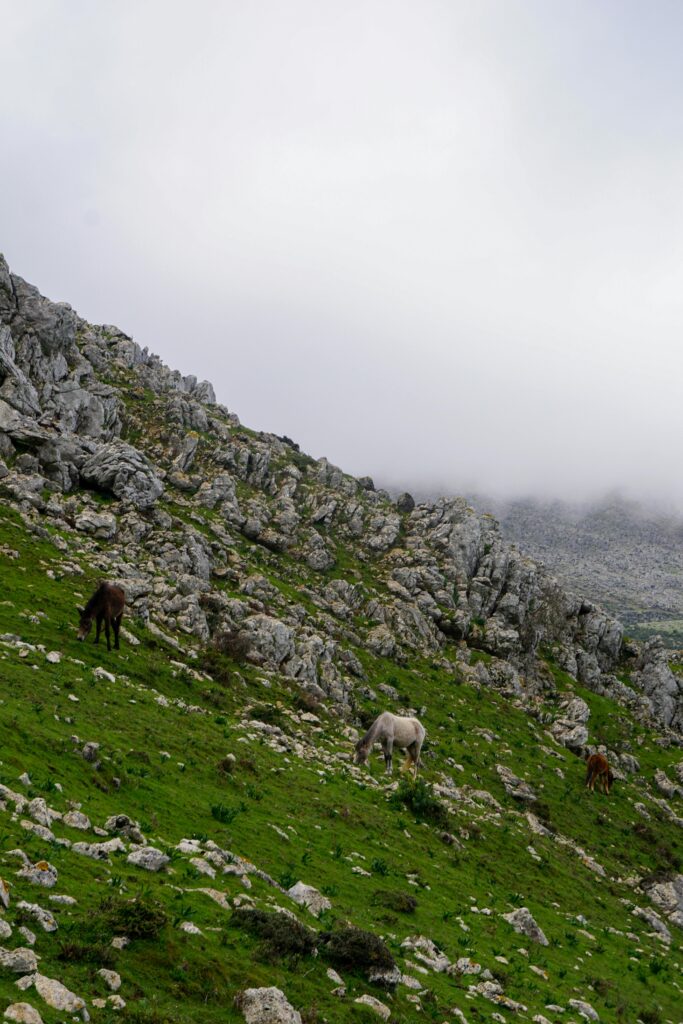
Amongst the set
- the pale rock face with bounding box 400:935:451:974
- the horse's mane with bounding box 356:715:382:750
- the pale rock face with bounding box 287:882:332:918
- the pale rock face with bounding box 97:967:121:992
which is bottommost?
the horse's mane with bounding box 356:715:382:750

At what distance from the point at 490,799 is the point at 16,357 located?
5894 centimetres

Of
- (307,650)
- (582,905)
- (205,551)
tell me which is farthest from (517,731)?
(205,551)

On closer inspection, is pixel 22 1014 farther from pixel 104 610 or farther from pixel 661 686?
pixel 661 686

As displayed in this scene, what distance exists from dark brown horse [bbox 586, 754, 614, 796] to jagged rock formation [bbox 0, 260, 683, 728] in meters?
15.8

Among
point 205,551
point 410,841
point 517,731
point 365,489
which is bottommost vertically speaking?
A: point 517,731

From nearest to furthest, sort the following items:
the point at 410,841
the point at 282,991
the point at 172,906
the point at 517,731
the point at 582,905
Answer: the point at 282,991 < the point at 172,906 < the point at 410,841 < the point at 582,905 < the point at 517,731

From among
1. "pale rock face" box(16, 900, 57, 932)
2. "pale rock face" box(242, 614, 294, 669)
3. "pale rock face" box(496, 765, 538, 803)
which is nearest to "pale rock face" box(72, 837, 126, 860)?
"pale rock face" box(16, 900, 57, 932)

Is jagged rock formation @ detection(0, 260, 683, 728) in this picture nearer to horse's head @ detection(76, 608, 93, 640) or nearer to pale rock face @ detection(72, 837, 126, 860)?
horse's head @ detection(76, 608, 93, 640)

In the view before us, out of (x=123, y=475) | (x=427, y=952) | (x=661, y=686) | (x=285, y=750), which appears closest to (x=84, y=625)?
(x=285, y=750)

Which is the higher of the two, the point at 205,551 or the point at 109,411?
the point at 109,411

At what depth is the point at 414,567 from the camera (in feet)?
243

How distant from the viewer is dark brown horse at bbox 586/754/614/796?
155 ft

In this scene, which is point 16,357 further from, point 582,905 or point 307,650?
point 582,905

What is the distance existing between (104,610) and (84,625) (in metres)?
1.11
